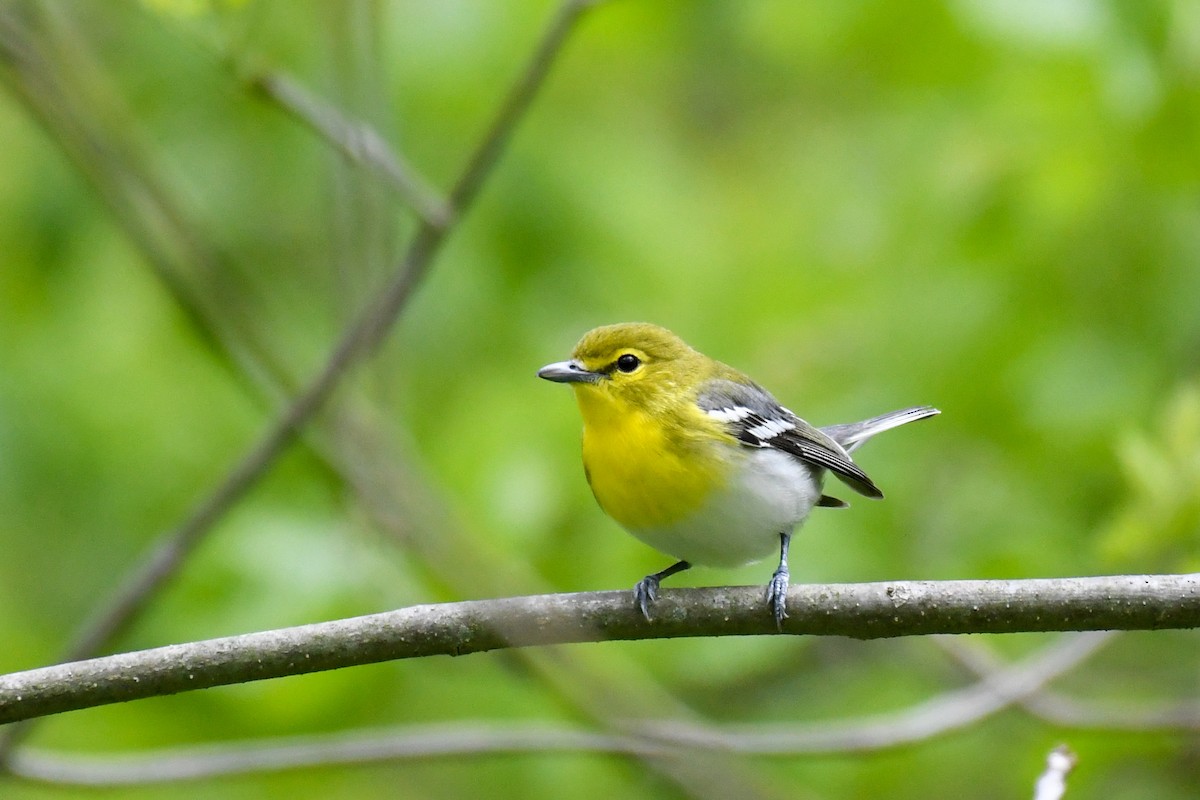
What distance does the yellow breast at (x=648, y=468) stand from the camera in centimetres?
477

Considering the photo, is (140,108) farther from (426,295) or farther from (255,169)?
(426,295)

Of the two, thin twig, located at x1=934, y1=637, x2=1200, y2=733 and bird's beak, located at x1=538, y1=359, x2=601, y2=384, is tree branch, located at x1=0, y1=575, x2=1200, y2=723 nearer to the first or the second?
bird's beak, located at x1=538, y1=359, x2=601, y2=384

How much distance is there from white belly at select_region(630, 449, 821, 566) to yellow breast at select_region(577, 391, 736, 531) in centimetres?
5

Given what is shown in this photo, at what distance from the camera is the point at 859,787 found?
628 centimetres

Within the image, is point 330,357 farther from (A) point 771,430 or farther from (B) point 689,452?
(A) point 771,430

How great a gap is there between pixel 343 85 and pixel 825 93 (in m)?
6.07

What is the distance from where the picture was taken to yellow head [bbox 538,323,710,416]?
5.15 meters

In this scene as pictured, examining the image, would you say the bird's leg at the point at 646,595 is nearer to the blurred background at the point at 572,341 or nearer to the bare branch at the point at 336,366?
the blurred background at the point at 572,341

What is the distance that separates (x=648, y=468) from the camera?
4824mm

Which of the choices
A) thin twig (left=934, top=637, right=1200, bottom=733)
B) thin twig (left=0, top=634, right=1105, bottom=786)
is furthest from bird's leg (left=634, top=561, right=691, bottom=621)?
thin twig (left=934, top=637, right=1200, bottom=733)

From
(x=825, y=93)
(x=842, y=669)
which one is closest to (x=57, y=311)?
(x=842, y=669)

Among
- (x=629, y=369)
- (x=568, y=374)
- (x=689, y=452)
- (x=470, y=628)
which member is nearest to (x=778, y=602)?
(x=470, y=628)

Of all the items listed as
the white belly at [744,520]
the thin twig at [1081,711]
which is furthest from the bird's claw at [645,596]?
the thin twig at [1081,711]

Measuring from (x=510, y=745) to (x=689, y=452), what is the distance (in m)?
1.32
